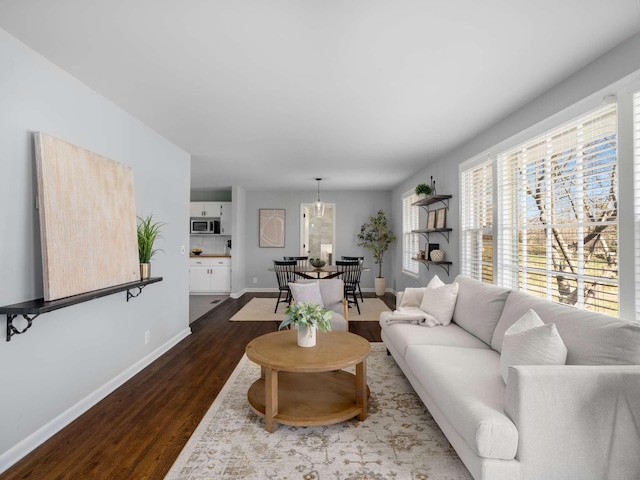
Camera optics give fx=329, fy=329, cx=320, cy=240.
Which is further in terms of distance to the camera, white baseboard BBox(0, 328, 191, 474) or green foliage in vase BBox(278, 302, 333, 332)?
green foliage in vase BBox(278, 302, 333, 332)

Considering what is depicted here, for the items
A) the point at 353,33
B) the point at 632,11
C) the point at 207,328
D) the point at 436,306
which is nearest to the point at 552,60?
the point at 632,11

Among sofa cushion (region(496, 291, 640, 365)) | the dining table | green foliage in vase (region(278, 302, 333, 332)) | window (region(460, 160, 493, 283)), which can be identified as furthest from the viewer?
the dining table

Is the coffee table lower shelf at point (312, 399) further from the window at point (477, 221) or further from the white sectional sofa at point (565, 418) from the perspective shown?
the window at point (477, 221)

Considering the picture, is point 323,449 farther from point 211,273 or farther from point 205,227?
point 205,227

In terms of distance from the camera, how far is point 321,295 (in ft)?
13.2

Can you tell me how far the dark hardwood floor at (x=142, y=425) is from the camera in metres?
1.88

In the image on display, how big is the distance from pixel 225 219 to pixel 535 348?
6869 millimetres

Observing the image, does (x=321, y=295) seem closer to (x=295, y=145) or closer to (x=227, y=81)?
(x=295, y=145)

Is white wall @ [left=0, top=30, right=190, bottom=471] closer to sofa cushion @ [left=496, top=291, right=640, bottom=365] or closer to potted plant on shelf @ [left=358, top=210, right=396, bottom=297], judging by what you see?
sofa cushion @ [left=496, top=291, right=640, bottom=365]

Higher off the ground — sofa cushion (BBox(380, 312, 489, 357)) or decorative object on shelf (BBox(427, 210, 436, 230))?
decorative object on shelf (BBox(427, 210, 436, 230))

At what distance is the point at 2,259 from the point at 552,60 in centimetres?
364

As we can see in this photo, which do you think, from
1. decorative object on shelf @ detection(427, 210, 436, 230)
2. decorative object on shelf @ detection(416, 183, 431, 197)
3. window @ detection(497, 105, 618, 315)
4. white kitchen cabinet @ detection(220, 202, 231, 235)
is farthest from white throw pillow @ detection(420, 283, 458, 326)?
white kitchen cabinet @ detection(220, 202, 231, 235)

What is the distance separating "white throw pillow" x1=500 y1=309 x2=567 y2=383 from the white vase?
4.21 feet

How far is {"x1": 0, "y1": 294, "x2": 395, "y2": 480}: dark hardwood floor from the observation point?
1883mm
